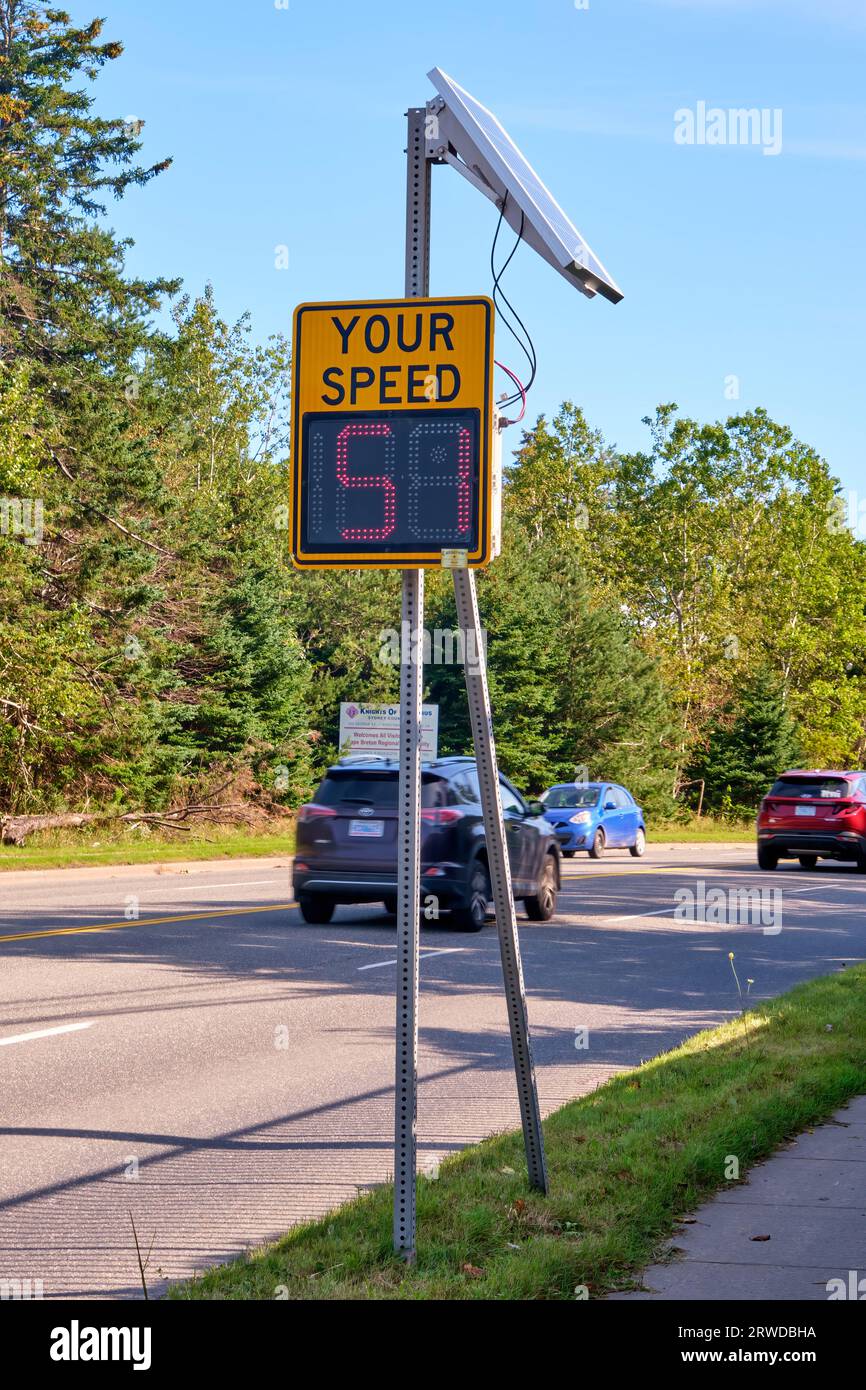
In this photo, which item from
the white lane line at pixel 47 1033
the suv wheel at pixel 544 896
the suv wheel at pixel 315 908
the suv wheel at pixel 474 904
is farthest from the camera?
the suv wheel at pixel 544 896

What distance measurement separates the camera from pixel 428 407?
5.39 metres

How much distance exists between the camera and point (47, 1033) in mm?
9977

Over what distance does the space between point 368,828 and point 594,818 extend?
17987mm

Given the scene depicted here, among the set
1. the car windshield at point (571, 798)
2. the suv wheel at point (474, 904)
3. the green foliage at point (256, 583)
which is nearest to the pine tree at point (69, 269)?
the green foliage at point (256, 583)

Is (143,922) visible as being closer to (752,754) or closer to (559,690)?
(559,690)

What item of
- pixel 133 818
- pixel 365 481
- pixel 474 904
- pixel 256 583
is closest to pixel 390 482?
pixel 365 481

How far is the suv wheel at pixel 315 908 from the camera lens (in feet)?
55.8

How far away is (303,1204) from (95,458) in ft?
108

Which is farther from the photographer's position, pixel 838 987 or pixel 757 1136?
pixel 838 987

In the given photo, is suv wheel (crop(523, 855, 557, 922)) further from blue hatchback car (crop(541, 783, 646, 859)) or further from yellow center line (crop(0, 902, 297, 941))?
blue hatchback car (crop(541, 783, 646, 859))

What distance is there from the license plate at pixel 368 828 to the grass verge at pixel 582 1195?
305 inches

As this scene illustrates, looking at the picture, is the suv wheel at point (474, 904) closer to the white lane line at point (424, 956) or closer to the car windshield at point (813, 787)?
the white lane line at point (424, 956)
